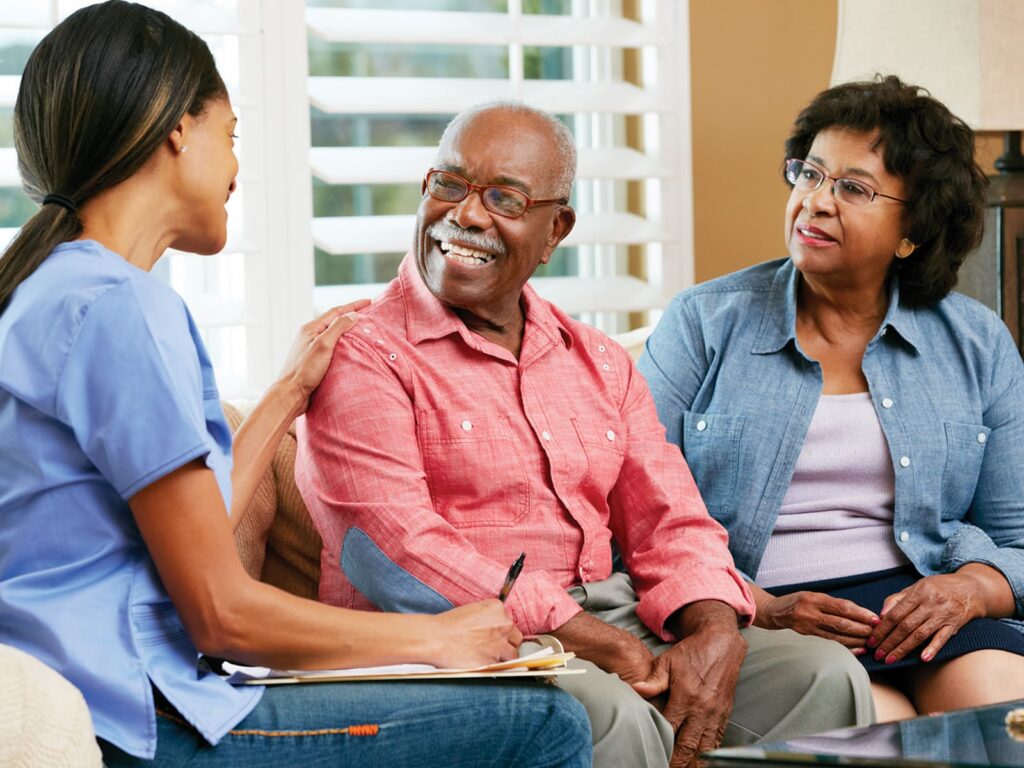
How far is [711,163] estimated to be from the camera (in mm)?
3355

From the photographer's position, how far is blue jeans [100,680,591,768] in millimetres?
1459

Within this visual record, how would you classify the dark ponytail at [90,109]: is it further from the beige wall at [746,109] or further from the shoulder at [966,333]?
the beige wall at [746,109]

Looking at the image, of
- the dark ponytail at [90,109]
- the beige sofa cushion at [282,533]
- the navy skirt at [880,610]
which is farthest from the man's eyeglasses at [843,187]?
the dark ponytail at [90,109]

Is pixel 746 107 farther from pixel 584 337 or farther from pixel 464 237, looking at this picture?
pixel 464 237

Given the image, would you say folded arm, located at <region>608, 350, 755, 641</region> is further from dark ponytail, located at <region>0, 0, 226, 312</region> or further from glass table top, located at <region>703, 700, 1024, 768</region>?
dark ponytail, located at <region>0, 0, 226, 312</region>

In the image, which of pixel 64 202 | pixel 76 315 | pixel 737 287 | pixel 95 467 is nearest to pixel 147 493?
pixel 95 467

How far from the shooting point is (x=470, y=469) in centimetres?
199

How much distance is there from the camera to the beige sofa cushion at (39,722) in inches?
50.8

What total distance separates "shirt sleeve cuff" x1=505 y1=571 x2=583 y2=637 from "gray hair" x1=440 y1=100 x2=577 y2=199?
61 centimetres

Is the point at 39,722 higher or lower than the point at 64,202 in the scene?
lower

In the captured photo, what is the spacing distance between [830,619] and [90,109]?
1.30 meters

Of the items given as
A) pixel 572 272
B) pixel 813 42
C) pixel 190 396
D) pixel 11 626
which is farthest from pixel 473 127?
pixel 813 42

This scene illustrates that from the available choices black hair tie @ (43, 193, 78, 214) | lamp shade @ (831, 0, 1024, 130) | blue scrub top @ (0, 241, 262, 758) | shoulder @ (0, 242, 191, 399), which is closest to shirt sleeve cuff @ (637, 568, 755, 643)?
blue scrub top @ (0, 241, 262, 758)

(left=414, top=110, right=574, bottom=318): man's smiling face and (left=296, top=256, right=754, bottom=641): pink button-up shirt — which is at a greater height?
(left=414, top=110, right=574, bottom=318): man's smiling face
